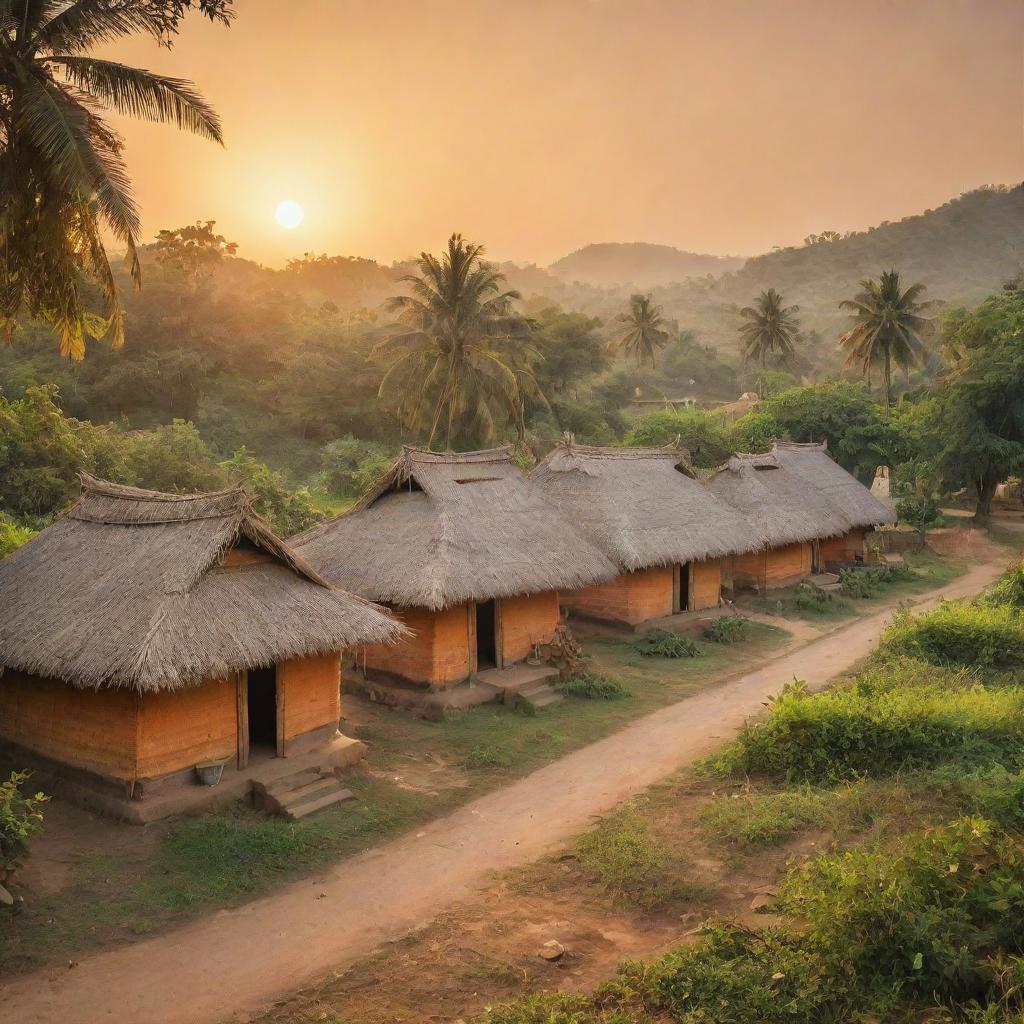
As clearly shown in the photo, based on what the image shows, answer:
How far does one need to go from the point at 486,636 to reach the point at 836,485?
17048 mm

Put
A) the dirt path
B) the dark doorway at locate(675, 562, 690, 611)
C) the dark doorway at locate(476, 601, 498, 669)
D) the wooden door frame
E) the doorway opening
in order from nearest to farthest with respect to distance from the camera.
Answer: the dirt path, the wooden door frame, the dark doorway at locate(476, 601, 498, 669), the doorway opening, the dark doorway at locate(675, 562, 690, 611)

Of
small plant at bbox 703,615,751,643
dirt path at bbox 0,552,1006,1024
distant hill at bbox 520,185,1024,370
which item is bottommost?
dirt path at bbox 0,552,1006,1024

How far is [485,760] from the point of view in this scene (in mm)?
12875

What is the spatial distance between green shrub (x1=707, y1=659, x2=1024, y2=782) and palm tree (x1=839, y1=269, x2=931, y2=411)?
37201 millimetres

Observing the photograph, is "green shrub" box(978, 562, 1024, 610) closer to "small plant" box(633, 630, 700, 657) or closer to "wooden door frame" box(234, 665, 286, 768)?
"small plant" box(633, 630, 700, 657)

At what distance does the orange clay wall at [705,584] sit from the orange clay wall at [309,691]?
11.6 meters

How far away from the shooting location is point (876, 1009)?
6168mm

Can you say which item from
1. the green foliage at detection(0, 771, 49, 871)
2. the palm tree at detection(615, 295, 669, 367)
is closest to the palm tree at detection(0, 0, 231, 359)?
the green foliage at detection(0, 771, 49, 871)

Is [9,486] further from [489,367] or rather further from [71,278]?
[489,367]

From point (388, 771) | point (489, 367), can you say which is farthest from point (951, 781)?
point (489, 367)

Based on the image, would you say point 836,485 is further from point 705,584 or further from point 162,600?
point 162,600

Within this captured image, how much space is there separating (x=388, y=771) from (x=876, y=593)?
1850 centimetres

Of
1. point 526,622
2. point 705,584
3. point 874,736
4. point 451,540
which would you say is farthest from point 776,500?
point 874,736

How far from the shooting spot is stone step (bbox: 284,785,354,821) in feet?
35.5
